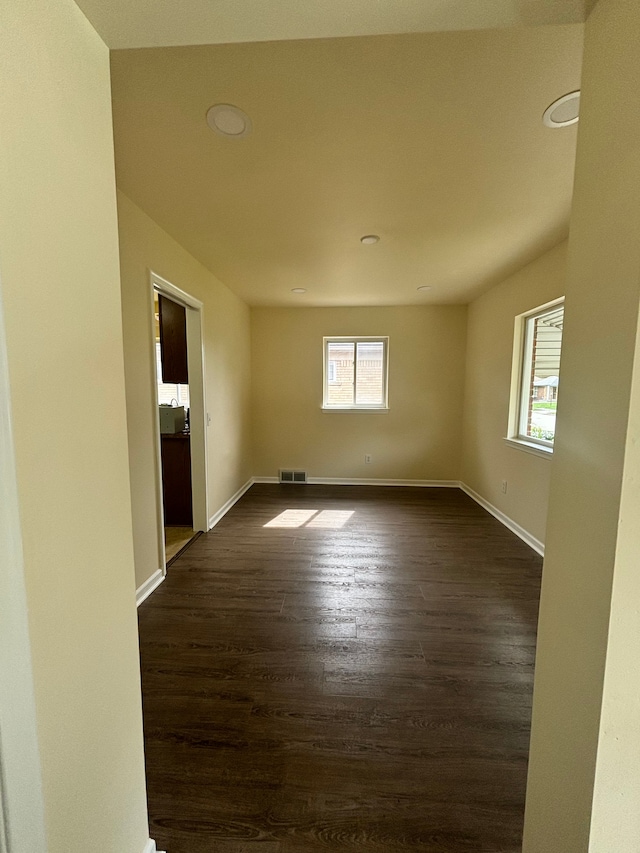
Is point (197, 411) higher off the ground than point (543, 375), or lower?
lower

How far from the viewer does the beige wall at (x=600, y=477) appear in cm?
60

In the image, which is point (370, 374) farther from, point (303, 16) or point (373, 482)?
point (303, 16)

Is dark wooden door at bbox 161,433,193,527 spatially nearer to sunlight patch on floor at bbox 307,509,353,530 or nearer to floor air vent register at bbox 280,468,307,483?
sunlight patch on floor at bbox 307,509,353,530

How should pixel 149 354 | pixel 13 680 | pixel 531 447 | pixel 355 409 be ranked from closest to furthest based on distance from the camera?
pixel 13 680, pixel 149 354, pixel 531 447, pixel 355 409

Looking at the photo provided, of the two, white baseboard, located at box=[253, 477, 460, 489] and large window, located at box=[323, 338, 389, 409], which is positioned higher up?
large window, located at box=[323, 338, 389, 409]

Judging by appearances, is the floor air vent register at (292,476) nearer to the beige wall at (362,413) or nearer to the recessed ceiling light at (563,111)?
the beige wall at (362,413)

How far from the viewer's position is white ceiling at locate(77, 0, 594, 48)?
703mm

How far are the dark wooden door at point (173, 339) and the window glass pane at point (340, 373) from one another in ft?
7.30

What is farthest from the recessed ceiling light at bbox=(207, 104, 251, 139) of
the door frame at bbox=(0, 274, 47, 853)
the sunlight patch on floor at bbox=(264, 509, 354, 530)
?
the sunlight patch on floor at bbox=(264, 509, 354, 530)

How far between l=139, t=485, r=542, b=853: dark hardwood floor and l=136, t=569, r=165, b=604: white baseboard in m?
0.08

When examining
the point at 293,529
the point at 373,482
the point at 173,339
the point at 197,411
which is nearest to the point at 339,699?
the point at 293,529

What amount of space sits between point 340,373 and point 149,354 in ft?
10.2

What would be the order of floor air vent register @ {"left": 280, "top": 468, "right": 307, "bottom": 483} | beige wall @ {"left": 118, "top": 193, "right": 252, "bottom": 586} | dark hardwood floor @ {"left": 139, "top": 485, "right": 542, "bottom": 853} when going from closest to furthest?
dark hardwood floor @ {"left": 139, "top": 485, "right": 542, "bottom": 853}, beige wall @ {"left": 118, "top": 193, "right": 252, "bottom": 586}, floor air vent register @ {"left": 280, "top": 468, "right": 307, "bottom": 483}

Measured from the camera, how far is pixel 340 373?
504 cm
